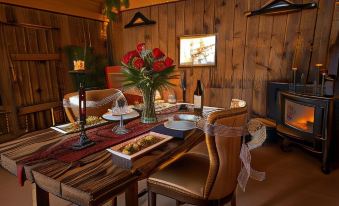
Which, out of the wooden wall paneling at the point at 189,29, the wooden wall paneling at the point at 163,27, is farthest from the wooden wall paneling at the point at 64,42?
the wooden wall paneling at the point at 189,29

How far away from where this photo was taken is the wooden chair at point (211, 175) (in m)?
1.13

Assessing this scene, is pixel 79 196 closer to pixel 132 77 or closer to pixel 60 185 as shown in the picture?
pixel 60 185

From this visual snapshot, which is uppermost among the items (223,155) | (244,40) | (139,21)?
(139,21)

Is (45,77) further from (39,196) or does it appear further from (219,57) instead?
(39,196)

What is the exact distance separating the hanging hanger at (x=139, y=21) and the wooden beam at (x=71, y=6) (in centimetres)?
84

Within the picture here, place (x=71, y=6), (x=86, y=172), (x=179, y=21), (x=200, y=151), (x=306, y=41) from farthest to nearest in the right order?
(x=71, y=6) < (x=179, y=21) < (x=306, y=41) < (x=200, y=151) < (x=86, y=172)

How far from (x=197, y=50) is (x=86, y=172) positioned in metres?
2.92

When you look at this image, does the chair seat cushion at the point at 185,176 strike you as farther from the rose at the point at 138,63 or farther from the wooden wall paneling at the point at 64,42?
the wooden wall paneling at the point at 64,42

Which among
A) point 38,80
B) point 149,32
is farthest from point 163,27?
point 38,80

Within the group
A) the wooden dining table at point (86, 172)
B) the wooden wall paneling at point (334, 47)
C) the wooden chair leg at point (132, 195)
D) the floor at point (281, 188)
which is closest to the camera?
the wooden dining table at point (86, 172)

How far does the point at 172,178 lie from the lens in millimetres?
1394

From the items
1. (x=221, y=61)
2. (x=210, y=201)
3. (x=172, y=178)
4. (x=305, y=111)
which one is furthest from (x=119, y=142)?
(x=221, y=61)

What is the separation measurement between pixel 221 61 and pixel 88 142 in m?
2.62

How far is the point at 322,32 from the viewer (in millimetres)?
2656
